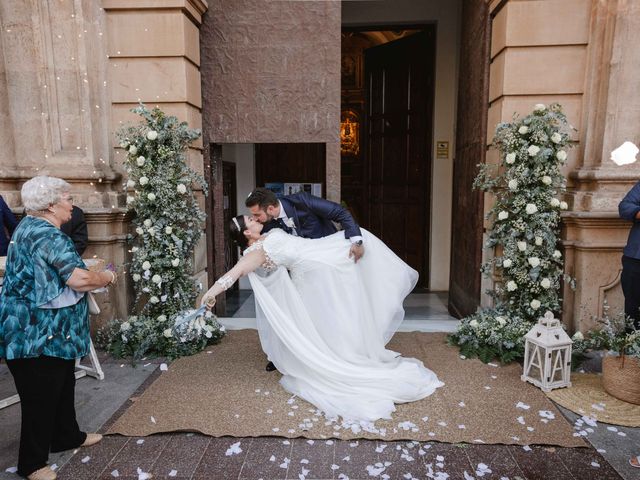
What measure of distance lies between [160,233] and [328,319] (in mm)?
2045

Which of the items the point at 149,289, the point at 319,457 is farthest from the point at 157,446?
the point at 149,289

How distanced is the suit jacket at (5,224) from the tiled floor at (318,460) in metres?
2.34

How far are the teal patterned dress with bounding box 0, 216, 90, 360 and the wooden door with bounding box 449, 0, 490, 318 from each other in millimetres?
4323

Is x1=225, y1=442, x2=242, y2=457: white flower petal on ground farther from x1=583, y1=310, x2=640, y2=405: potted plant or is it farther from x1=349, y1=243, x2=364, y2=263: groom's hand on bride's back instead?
x1=583, y1=310, x2=640, y2=405: potted plant

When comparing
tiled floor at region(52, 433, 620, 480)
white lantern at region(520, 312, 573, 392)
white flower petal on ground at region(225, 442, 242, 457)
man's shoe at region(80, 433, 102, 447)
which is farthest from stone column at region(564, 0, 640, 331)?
man's shoe at region(80, 433, 102, 447)

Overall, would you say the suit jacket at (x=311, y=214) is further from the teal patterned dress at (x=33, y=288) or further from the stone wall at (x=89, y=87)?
the teal patterned dress at (x=33, y=288)

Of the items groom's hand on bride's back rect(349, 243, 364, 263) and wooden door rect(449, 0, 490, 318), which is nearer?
groom's hand on bride's back rect(349, 243, 364, 263)

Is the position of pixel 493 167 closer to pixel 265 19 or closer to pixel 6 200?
pixel 265 19

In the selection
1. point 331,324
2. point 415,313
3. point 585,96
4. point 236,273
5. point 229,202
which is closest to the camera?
point 236,273

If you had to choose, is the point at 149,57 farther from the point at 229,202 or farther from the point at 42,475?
the point at 42,475

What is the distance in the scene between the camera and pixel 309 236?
469 cm

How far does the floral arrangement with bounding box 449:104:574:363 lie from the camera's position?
4.62m

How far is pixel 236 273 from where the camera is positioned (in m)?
3.60

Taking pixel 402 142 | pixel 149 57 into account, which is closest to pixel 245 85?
pixel 149 57
